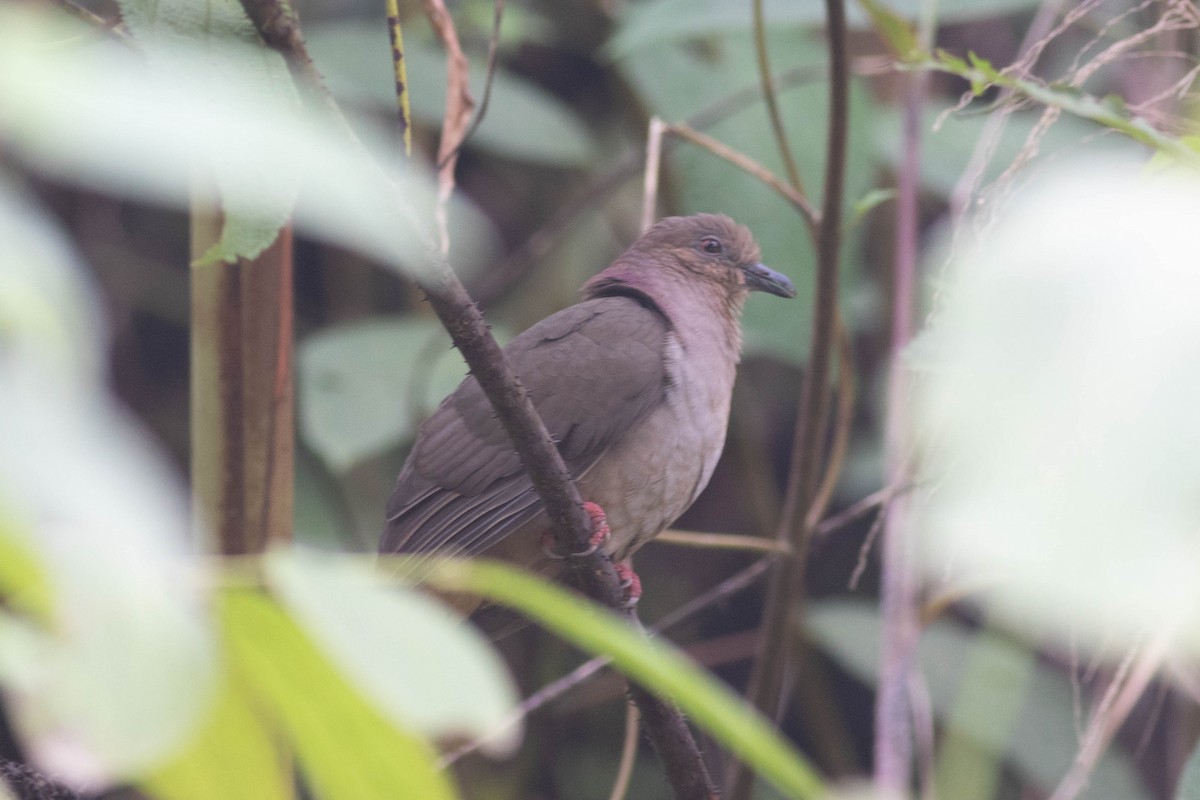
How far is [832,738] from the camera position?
13.4ft

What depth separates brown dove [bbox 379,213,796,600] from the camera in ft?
8.33

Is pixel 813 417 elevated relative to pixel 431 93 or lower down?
lower down

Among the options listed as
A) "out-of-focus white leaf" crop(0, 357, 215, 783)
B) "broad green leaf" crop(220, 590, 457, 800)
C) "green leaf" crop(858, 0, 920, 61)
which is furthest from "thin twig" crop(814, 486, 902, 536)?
"out-of-focus white leaf" crop(0, 357, 215, 783)

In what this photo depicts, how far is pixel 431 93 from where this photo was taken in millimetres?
3740

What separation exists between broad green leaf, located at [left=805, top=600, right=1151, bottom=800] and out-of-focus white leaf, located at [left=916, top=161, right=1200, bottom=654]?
10.0 feet

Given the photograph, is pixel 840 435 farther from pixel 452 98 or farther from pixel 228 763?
pixel 228 763

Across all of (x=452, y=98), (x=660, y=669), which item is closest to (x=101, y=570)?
(x=660, y=669)

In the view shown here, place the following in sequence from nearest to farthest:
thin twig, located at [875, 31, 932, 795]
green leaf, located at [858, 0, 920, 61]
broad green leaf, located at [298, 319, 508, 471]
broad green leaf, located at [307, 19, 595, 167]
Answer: green leaf, located at [858, 0, 920, 61]
thin twig, located at [875, 31, 932, 795]
broad green leaf, located at [298, 319, 508, 471]
broad green leaf, located at [307, 19, 595, 167]

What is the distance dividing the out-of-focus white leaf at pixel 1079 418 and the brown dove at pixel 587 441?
1792 millimetres

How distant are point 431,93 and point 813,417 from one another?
1.69 m

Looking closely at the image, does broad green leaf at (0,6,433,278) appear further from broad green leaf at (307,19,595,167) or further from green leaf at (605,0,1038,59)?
broad green leaf at (307,19,595,167)

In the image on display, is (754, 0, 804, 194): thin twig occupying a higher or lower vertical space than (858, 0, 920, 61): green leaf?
lower

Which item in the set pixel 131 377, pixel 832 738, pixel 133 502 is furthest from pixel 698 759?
pixel 131 377

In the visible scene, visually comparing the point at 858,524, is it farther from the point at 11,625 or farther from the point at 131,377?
the point at 11,625
